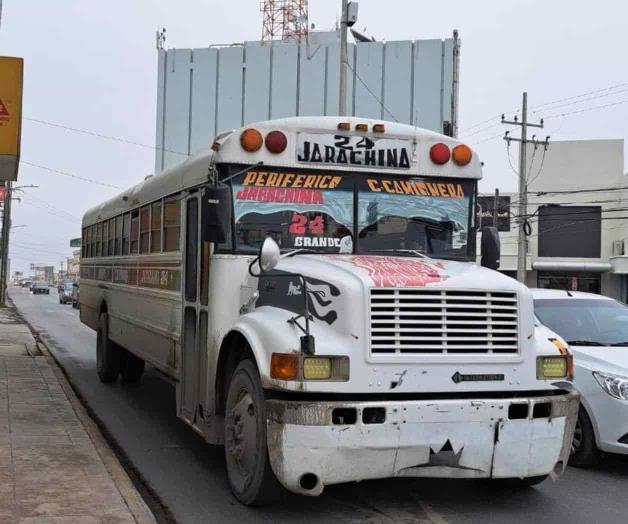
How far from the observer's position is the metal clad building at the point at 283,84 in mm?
33094

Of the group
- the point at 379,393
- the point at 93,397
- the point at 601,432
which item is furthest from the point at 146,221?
the point at 601,432

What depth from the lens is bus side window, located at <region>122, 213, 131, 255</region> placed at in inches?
372

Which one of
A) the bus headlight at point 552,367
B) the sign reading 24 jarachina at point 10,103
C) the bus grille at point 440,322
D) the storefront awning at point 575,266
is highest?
the sign reading 24 jarachina at point 10,103

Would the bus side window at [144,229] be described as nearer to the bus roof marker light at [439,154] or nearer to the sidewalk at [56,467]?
the sidewalk at [56,467]

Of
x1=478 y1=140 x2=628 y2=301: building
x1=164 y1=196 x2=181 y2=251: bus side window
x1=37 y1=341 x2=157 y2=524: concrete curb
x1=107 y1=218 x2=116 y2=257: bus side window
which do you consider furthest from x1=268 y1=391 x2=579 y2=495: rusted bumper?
x1=478 y1=140 x2=628 y2=301: building

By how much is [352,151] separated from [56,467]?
136 inches

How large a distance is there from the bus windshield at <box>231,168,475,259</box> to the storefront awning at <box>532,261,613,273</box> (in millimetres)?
34588

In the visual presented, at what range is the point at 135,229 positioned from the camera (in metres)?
9.01

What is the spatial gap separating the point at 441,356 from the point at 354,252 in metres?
1.37

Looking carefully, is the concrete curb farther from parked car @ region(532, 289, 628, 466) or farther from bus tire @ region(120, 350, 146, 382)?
parked car @ region(532, 289, 628, 466)

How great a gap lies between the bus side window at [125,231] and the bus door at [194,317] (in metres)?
3.09

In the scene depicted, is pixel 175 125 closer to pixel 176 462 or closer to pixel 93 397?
pixel 93 397

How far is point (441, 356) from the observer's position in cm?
473

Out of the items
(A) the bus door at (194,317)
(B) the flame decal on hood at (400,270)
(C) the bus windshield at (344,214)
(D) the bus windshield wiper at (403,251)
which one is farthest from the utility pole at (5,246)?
(B) the flame decal on hood at (400,270)
